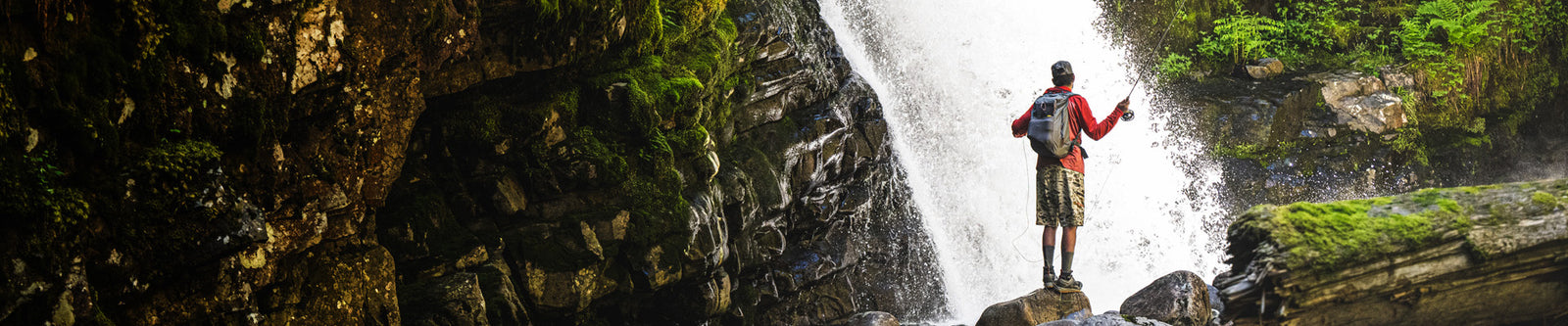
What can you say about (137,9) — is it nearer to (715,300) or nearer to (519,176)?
(519,176)

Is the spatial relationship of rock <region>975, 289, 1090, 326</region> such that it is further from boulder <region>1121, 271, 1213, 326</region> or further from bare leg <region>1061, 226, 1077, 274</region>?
boulder <region>1121, 271, 1213, 326</region>

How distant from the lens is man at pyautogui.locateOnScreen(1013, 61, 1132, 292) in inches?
267

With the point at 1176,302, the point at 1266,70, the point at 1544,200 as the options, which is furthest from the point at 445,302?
the point at 1266,70

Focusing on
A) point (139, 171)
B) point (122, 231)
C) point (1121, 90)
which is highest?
point (1121, 90)

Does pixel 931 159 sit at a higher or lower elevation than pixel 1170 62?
lower

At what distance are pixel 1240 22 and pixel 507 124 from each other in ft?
34.3

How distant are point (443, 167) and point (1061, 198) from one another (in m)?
4.43

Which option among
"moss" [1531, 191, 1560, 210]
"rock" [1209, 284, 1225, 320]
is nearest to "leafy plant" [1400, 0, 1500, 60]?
"rock" [1209, 284, 1225, 320]

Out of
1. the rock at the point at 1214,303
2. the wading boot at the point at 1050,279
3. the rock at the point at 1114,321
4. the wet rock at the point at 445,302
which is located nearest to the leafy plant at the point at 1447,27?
the rock at the point at 1214,303

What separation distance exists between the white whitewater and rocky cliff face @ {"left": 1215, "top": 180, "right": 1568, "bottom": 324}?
3.75 meters

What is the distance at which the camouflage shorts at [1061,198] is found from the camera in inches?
267

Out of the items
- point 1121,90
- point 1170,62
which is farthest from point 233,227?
point 1170,62

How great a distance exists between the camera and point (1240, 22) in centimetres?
1205

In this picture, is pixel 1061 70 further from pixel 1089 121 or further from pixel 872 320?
pixel 872 320
